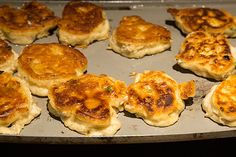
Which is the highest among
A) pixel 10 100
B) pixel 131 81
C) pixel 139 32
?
pixel 139 32

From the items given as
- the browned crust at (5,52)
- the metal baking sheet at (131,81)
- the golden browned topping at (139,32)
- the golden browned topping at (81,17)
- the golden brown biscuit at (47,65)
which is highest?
the golden browned topping at (81,17)

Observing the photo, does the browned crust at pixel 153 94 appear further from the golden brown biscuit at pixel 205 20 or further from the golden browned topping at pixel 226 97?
the golden brown biscuit at pixel 205 20

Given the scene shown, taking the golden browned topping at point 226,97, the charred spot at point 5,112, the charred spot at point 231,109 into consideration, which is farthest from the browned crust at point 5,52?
the charred spot at point 231,109

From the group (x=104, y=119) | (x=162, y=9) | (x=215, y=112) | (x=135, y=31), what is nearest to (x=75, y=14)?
(x=135, y=31)

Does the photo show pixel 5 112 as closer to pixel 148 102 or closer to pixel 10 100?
pixel 10 100

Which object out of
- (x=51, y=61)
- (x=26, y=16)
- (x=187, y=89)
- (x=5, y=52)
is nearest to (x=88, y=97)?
(x=51, y=61)

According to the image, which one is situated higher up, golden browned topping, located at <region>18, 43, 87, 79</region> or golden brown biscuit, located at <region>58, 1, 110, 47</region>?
golden brown biscuit, located at <region>58, 1, 110, 47</region>

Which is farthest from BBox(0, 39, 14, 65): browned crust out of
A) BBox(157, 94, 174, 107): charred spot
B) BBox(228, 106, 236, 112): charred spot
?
BBox(228, 106, 236, 112): charred spot

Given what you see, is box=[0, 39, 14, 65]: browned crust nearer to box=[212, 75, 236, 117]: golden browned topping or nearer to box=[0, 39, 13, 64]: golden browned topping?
box=[0, 39, 13, 64]: golden browned topping
